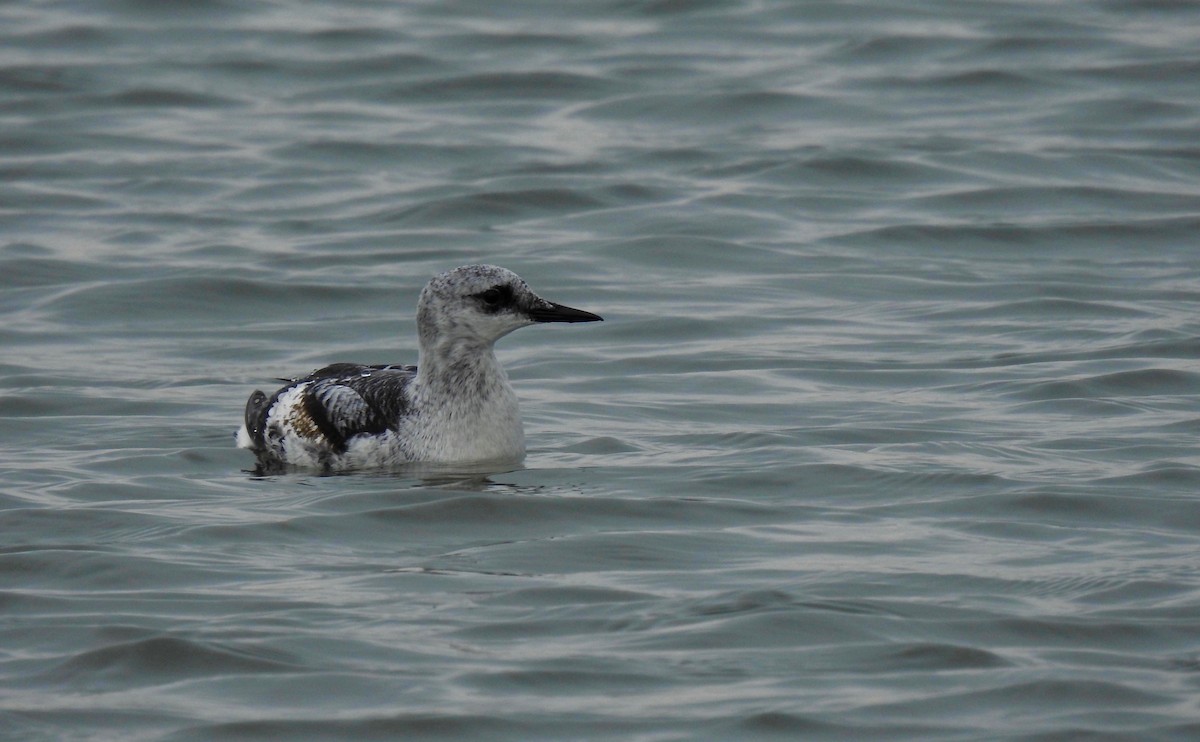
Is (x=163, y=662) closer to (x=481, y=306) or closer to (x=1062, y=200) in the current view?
(x=481, y=306)

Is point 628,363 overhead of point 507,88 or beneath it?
beneath

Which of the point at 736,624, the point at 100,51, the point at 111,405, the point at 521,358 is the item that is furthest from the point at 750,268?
the point at 100,51

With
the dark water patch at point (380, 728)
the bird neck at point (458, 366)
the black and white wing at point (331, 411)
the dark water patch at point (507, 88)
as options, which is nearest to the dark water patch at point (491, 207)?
the dark water patch at point (507, 88)

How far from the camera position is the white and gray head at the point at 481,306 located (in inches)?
443

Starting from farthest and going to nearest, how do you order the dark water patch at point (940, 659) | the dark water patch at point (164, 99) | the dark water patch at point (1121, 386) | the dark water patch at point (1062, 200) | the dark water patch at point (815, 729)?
the dark water patch at point (164, 99), the dark water patch at point (1062, 200), the dark water patch at point (1121, 386), the dark water patch at point (940, 659), the dark water patch at point (815, 729)

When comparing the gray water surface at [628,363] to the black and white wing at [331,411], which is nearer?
the gray water surface at [628,363]

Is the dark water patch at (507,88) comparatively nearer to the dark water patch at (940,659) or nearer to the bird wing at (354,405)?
the bird wing at (354,405)

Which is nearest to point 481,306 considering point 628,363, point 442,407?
point 442,407

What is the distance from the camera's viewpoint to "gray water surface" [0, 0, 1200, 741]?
26.1 feet

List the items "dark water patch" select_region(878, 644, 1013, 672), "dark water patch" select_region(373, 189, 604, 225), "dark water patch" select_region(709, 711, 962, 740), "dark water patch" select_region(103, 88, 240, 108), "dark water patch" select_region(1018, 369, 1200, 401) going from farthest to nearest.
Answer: "dark water patch" select_region(103, 88, 240, 108) < "dark water patch" select_region(373, 189, 604, 225) < "dark water patch" select_region(1018, 369, 1200, 401) < "dark water patch" select_region(878, 644, 1013, 672) < "dark water patch" select_region(709, 711, 962, 740)

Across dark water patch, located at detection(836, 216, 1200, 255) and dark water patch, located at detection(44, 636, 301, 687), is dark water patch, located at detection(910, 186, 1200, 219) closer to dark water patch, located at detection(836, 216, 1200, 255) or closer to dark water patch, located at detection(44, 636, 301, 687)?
dark water patch, located at detection(836, 216, 1200, 255)

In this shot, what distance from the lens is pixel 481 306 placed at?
37.1 ft

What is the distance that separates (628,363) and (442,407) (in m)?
2.59

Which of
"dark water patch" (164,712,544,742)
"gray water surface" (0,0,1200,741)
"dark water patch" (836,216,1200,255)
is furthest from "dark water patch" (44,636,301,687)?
"dark water patch" (836,216,1200,255)
